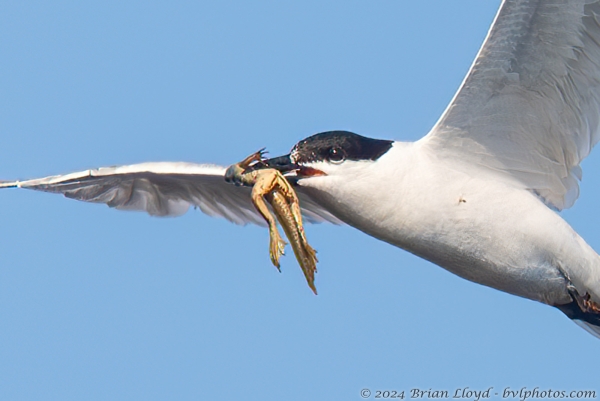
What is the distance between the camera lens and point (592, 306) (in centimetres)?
941

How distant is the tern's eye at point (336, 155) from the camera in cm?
844

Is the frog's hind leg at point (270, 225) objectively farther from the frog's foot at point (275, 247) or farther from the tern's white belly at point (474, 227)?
the tern's white belly at point (474, 227)

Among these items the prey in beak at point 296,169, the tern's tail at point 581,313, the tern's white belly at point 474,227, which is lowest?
the tern's tail at point 581,313

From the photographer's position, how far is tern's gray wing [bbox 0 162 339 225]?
10148mm

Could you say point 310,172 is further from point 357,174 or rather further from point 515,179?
point 515,179

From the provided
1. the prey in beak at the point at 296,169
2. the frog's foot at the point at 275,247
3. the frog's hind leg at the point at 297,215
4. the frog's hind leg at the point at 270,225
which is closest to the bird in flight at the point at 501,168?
the prey in beak at the point at 296,169

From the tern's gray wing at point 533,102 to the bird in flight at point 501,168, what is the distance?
0.03ft

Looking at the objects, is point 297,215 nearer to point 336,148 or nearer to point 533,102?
point 336,148

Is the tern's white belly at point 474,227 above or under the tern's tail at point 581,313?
above

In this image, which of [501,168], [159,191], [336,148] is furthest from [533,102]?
[159,191]

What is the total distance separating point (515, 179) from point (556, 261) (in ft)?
2.54

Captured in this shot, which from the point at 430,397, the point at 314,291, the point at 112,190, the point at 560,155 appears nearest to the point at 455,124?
the point at 560,155

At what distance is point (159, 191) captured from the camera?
36.1ft

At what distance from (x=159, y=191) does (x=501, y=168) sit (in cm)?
370
